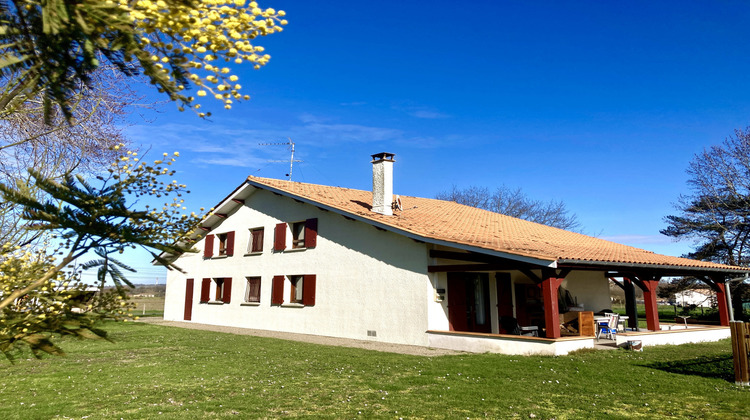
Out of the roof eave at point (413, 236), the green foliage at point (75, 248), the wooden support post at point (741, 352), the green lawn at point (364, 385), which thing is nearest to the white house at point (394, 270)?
the roof eave at point (413, 236)

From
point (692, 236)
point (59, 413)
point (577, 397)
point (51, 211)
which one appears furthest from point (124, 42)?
point (692, 236)

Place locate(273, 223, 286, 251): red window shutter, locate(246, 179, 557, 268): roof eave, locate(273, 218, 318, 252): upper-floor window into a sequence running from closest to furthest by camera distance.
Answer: locate(246, 179, 557, 268): roof eave, locate(273, 218, 318, 252): upper-floor window, locate(273, 223, 286, 251): red window shutter

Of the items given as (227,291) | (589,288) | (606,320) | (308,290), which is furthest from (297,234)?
(589,288)

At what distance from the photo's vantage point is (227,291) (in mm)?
22453

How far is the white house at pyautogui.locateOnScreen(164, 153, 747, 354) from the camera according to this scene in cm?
1352

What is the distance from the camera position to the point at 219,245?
78.9 feet

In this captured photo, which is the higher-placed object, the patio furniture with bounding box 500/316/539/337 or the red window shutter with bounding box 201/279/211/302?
the red window shutter with bounding box 201/279/211/302

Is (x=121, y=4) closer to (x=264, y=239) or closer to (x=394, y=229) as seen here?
(x=394, y=229)

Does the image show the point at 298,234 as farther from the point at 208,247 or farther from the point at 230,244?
the point at 208,247

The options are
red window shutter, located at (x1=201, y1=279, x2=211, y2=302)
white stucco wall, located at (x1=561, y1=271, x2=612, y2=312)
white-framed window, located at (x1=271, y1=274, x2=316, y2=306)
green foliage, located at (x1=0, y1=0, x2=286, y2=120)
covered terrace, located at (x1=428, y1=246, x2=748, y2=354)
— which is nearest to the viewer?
green foliage, located at (x1=0, y1=0, x2=286, y2=120)

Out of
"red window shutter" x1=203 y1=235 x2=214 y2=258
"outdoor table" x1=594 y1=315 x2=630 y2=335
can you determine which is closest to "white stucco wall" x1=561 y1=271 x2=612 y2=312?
"outdoor table" x1=594 y1=315 x2=630 y2=335

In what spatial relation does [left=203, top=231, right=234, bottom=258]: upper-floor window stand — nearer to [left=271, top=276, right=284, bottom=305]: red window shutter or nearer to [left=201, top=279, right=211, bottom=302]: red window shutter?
[left=201, top=279, right=211, bottom=302]: red window shutter

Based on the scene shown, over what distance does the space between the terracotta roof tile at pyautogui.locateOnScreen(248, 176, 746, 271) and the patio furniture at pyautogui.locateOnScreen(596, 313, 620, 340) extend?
1886mm

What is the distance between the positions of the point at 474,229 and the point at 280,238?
782 cm
